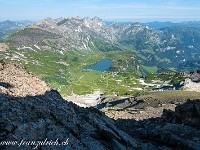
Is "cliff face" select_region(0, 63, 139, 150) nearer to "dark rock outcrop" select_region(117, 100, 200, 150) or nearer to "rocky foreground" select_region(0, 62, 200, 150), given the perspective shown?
"rocky foreground" select_region(0, 62, 200, 150)

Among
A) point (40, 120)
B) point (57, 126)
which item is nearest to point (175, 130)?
point (57, 126)

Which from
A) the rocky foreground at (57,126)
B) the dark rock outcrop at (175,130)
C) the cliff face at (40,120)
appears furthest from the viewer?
the dark rock outcrop at (175,130)

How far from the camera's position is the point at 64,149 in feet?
80.4

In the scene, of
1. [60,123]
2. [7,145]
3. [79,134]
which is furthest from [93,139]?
[7,145]

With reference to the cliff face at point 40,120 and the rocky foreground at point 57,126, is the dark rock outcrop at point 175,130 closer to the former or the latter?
the rocky foreground at point 57,126

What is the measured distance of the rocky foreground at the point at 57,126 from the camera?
23622mm

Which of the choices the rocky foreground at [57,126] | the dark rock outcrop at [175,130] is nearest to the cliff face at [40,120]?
the rocky foreground at [57,126]

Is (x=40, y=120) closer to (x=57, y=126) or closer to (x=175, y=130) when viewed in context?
(x=57, y=126)

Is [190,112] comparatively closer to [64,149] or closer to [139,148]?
[139,148]

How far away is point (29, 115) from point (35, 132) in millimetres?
3825

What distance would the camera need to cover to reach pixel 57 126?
2783 cm

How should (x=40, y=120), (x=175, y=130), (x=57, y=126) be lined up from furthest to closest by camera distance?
(x=175, y=130)
(x=57, y=126)
(x=40, y=120)

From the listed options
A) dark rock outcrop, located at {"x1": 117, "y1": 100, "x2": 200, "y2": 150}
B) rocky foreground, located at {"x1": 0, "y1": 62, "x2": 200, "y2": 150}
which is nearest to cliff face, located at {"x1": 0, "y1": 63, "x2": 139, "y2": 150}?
rocky foreground, located at {"x1": 0, "y1": 62, "x2": 200, "y2": 150}

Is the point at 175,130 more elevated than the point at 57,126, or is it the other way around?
the point at 57,126
